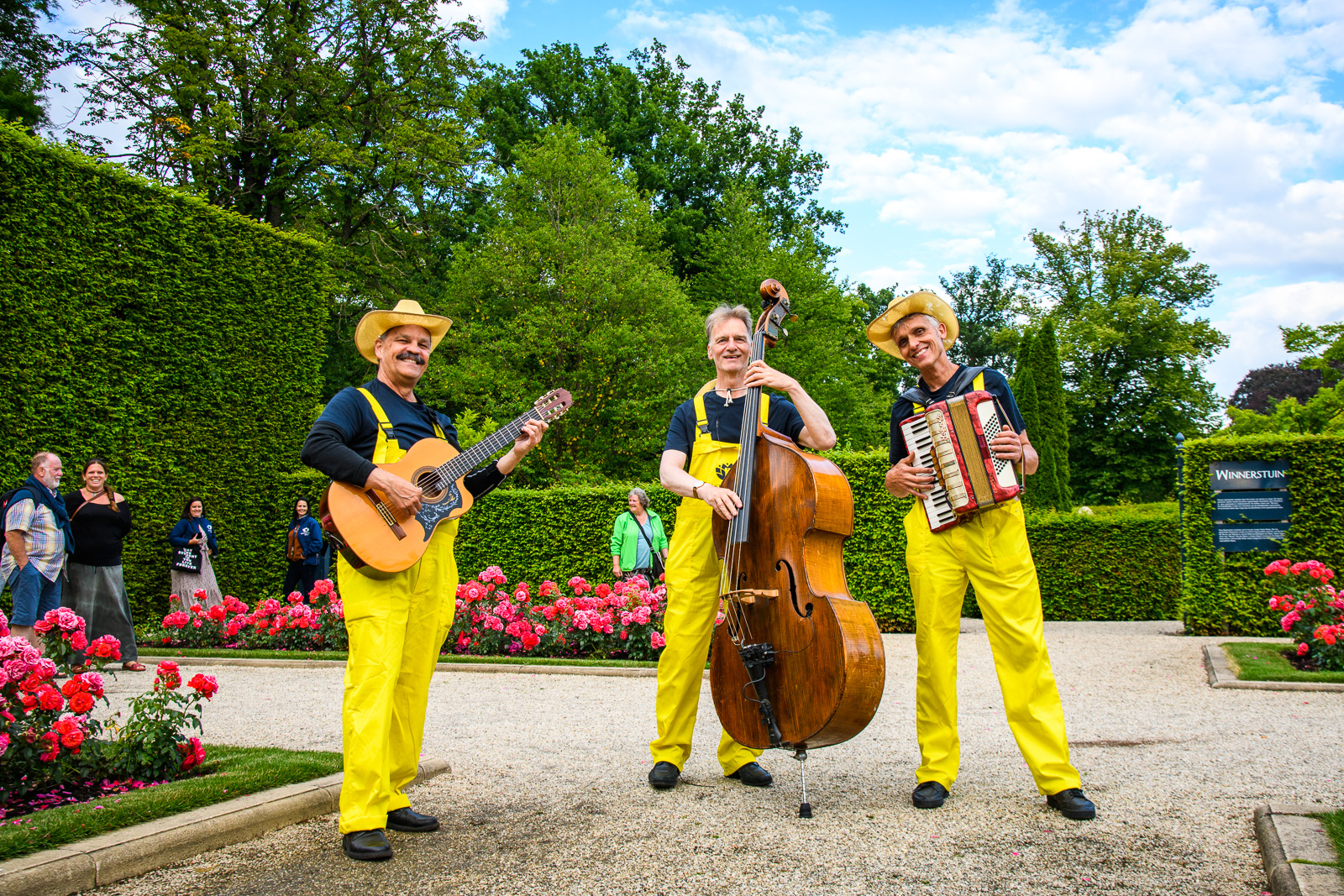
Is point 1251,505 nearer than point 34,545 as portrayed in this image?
No

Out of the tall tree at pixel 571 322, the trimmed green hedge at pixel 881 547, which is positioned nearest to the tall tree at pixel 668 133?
the tall tree at pixel 571 322

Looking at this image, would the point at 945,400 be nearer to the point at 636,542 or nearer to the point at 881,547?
the point at 636,542

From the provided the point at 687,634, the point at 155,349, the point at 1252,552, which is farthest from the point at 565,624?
the point at 1252,552

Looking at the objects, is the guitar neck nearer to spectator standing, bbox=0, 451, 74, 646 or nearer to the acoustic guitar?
the acoustic guitar

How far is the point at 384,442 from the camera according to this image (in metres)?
3.62

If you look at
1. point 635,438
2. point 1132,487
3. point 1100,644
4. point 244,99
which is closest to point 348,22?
point 244,99

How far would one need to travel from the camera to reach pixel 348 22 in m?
20.2

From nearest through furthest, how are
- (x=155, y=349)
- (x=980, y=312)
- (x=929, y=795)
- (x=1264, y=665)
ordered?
(x=929, y=795) → (x=1264, y=665) → (x=155, y=349) → (x=980, y=312)

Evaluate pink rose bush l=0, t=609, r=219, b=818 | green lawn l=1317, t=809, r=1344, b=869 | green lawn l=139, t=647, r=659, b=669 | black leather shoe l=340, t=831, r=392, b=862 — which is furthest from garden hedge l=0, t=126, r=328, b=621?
green lawn l=1317, t=809, r=1344, b=869

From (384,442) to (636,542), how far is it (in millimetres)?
7221

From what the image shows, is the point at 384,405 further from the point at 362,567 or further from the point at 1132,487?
the point at 1132,487

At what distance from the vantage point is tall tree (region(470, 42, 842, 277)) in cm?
2944

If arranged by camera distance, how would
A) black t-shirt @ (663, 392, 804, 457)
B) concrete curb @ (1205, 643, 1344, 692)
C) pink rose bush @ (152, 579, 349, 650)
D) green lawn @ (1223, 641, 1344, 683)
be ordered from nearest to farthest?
black t-shirt @ (663, 392, 804, 457)
concrete curb @ (1205, 643, 1344, 692)
green lawn @ (1223, 641, 1344, 683)
pink rose bush @ (152, 579, 349, 650)

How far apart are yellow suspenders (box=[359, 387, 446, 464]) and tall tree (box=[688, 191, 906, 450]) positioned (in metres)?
20.7
